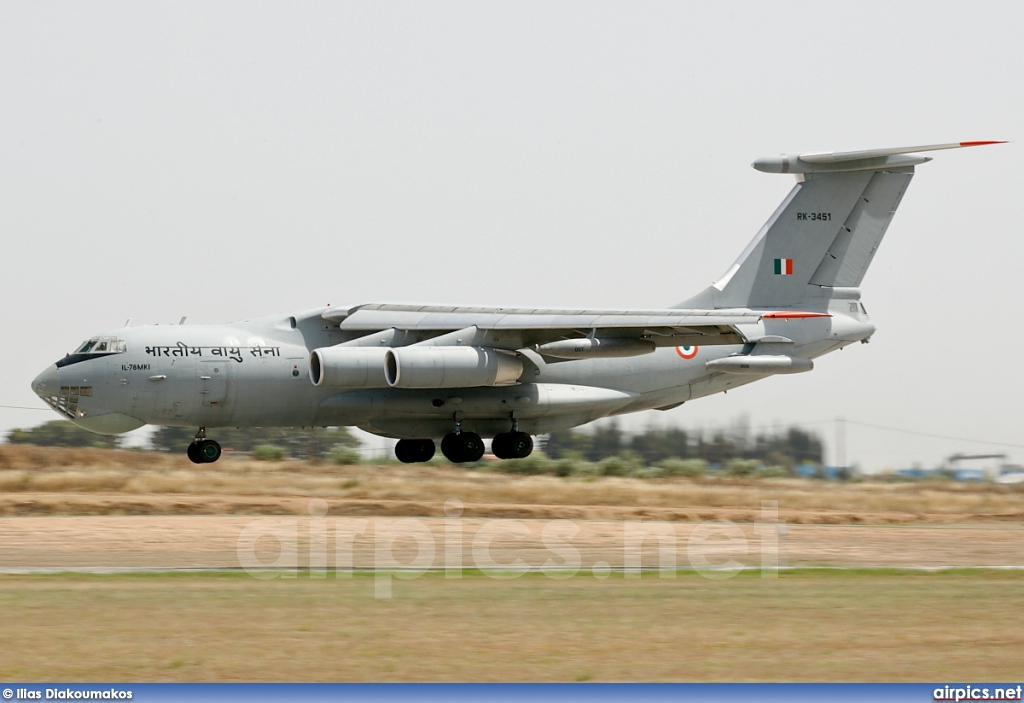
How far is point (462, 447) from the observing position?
2381 centimetres

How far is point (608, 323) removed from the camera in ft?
72.4

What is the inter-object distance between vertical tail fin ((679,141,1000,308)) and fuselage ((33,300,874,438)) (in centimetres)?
91

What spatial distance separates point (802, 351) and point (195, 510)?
11434 millimetres

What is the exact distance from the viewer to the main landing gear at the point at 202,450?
903 inches

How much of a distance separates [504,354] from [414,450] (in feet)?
11.4

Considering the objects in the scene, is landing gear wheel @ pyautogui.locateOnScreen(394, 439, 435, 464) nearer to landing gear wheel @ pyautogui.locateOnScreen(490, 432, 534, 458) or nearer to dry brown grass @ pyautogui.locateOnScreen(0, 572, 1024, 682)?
landing gear wheel @ pyautogui.locateOnScreen(490, 432, 534, 458)

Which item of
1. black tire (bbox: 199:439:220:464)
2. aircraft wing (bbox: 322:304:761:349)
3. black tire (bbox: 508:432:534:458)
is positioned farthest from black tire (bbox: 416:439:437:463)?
black tire (bbox: 199:439:220:464)

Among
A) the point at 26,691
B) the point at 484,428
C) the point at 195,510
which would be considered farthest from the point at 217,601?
the point at 484,428

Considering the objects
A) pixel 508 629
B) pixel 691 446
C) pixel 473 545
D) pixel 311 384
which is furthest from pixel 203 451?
pixel 508 629

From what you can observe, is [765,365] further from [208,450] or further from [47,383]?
[47,383]

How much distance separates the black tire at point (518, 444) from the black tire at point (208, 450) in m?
5.07

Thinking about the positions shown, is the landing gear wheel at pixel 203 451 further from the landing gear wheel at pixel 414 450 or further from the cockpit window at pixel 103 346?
the landing gear wheel at pixel 414 450

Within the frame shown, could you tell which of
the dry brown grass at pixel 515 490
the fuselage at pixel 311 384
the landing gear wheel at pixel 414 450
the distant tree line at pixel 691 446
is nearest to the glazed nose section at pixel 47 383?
the fuselage at pixel 311 384

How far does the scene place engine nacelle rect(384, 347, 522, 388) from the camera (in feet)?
71.2
